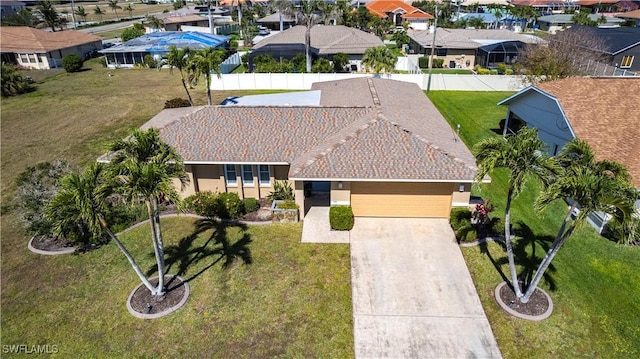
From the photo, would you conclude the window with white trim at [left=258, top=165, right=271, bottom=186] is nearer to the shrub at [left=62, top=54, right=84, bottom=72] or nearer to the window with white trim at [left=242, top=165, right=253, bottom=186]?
the window with white trim at [left=242, top=165, right=253, bottom=186]

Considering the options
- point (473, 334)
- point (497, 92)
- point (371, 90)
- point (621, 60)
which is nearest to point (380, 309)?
point (473, 334)

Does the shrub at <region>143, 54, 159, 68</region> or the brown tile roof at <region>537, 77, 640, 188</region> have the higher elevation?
the brown tile roof at <region>537, 77, 640, 188</region>

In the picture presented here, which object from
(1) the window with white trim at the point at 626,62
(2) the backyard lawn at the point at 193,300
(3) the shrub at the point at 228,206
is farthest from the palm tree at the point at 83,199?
(1) the window with white trim at the point at 626,62

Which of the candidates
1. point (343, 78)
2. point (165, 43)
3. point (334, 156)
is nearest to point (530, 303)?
point (334, 156)

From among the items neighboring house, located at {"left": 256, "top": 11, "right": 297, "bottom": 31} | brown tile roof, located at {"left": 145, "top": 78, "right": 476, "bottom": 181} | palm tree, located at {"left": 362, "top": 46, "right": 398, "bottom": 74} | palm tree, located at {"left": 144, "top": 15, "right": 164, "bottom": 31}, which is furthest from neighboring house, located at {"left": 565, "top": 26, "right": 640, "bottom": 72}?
palm tree, located at {"left": 144, "top": 15, "right": 164, "bottom": 31}

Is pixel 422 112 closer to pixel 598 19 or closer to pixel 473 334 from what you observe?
pixel 473 334

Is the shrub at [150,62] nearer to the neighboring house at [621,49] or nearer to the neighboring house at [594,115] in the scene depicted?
the neighboring house at [594,115]

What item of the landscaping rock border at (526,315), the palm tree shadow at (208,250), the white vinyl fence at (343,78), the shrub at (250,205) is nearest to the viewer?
the landscaping rock border at (526,315)

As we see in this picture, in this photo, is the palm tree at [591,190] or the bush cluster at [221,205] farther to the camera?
the bush cluster at [221,205]
